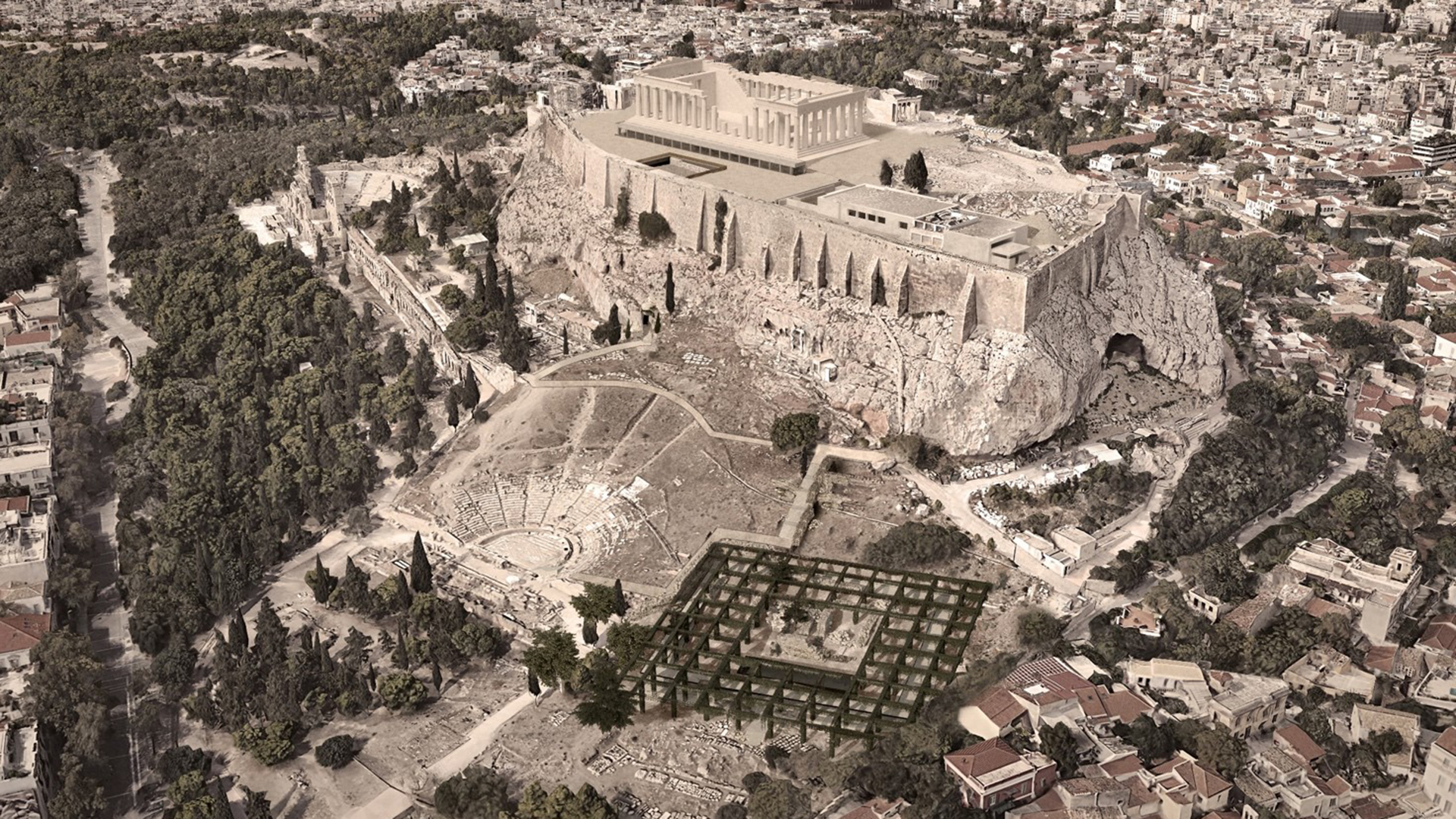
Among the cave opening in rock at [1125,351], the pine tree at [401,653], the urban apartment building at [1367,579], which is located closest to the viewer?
the pine tree at [401,653]

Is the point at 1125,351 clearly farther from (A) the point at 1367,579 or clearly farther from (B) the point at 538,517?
(B) the point at 538,517

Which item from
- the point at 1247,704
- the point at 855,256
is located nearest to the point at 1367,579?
the point at 1247,704

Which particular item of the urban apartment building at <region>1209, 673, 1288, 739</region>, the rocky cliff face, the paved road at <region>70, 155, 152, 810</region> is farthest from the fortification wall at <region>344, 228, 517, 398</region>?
the urban apartment building at <region>1209, 673, 1288, 739</region>

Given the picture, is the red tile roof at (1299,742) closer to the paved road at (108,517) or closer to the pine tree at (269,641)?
the pine tree at (269,641)

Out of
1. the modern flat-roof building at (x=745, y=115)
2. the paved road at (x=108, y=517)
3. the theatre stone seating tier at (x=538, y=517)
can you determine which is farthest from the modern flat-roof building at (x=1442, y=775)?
the paved road at (x=108, y=517)

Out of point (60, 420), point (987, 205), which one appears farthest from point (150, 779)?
point (987, 205)
